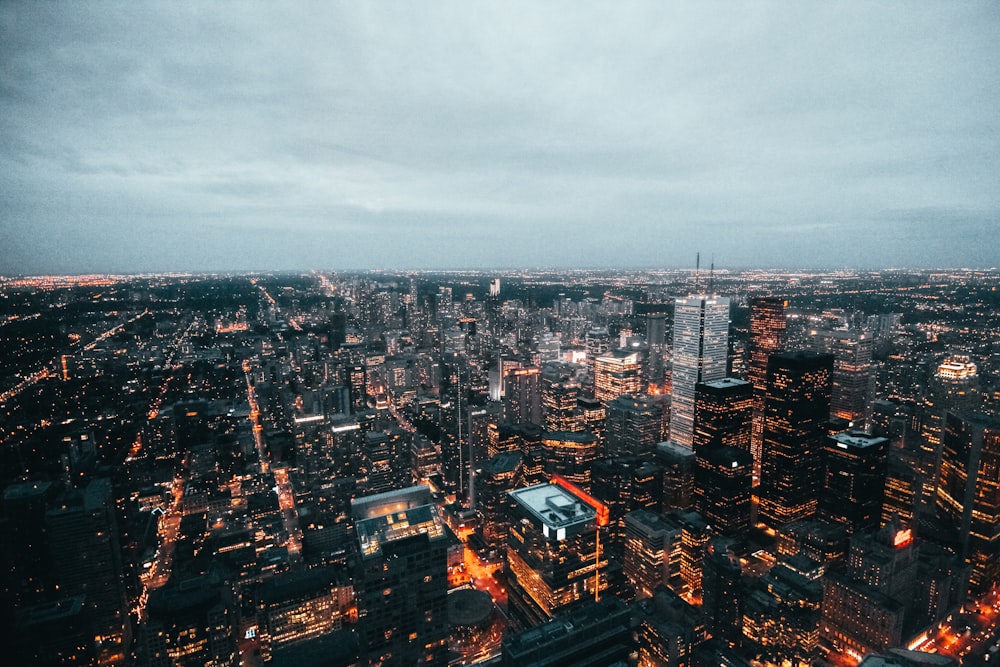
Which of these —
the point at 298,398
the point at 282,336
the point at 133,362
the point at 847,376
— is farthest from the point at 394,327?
the point at 847,376

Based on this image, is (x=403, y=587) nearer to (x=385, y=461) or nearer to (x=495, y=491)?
(x=495, y=491)

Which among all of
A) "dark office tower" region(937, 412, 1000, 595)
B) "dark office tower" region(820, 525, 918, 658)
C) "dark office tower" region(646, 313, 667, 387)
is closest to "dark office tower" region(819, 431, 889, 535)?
"dark office tower" region(937, 412, 1000, 595)

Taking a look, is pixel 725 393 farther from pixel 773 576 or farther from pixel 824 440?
pixel 773 576

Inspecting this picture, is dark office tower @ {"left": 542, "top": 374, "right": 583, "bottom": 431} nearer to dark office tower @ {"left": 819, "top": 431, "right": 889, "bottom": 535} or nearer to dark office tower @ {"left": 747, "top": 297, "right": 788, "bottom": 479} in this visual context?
dark office tower @ {"left": 747, "top": 297, "right": 788, "bottom": 479}

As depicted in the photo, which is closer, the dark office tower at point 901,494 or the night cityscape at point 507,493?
the night cityscape at point 507,493

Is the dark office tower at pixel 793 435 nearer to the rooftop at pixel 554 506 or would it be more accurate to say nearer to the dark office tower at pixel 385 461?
the rooftop at pixel 554 506

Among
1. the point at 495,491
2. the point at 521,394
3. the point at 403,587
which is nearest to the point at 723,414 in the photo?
the point at 495,491

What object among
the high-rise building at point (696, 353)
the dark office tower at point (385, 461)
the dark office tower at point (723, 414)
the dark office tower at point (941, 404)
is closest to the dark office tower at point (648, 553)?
the dark office tower at point (723, 414)
